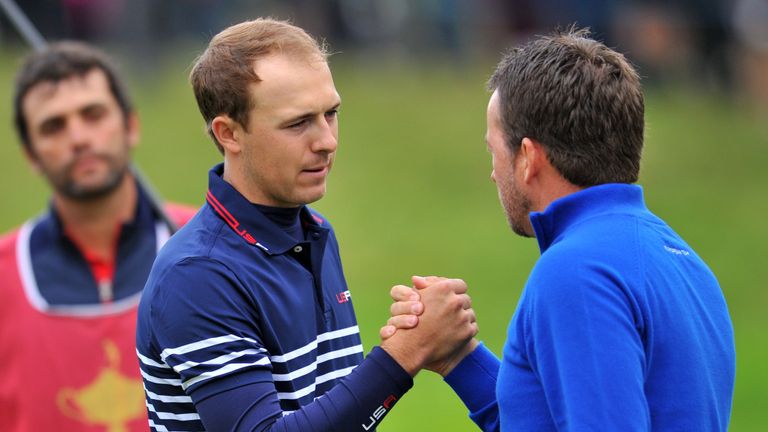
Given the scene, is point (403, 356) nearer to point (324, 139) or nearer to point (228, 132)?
point (324, 139)

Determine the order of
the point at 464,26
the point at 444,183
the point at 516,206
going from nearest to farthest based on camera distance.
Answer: the point at 516,206
the point at 444,183
the point at 464,26

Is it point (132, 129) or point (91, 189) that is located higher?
point (132, 129)

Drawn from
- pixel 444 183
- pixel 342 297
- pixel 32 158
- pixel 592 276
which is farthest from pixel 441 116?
pixel 592 276

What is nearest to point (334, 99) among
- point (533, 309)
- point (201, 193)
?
point (533, 309)

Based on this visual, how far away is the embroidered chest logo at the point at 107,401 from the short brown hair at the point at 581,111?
2359mm

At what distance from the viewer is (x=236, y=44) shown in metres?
3.42

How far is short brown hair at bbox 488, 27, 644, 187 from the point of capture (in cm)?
313

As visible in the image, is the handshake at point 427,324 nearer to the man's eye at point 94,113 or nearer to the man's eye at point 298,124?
the man's eye at point 298,124

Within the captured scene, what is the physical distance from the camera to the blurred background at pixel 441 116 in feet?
45.0

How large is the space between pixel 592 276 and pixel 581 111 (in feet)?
1.41

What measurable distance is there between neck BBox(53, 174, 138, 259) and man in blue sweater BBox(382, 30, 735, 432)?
2.20 m

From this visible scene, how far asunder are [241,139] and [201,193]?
11.3 meters

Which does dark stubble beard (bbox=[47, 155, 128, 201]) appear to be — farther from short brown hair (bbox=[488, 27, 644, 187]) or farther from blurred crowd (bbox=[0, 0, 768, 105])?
blurred crowd (bbox=[0, 0, 768, 105])

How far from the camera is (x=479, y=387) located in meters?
3.68
